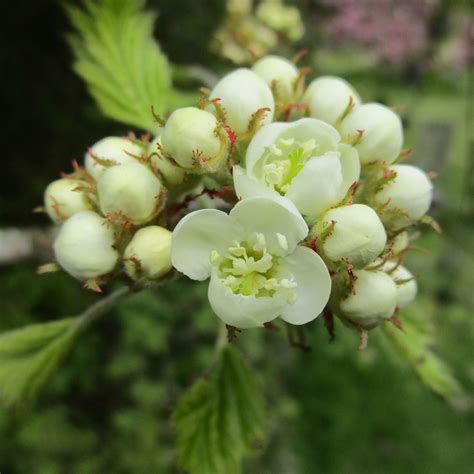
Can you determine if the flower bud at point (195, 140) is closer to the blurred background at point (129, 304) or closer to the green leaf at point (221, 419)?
the green leaf at point (221, 419)

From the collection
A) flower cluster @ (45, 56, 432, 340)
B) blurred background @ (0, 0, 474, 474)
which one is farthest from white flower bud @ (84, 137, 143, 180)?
blurred background @ (0, 0, 474, 474)

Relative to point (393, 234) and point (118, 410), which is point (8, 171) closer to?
point (118, 410)

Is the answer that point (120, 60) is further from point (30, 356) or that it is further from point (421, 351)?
point (421, 351)

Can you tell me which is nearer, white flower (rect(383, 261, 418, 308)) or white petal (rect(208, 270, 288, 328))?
white petal (rect(208, 270, 288, 328))

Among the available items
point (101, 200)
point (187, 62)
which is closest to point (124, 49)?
point (101, 200)

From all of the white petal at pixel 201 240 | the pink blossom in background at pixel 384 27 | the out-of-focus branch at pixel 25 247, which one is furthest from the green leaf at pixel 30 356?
the pink blossom in background at pixel 384 27

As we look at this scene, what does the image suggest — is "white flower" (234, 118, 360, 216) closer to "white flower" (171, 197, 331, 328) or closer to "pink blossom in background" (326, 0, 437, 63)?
"white flower" (171, 197, 331, 328)
